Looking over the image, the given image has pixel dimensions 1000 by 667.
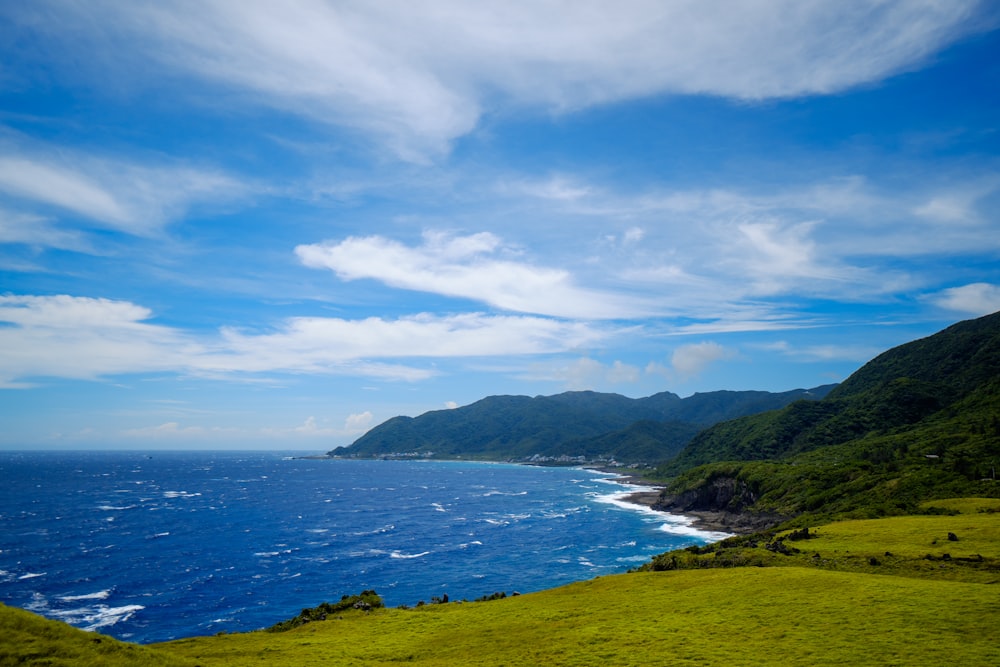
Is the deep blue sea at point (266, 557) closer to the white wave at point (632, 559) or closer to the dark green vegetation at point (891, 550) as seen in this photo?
the white wave at point (632, 559)

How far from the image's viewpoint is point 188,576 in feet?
345

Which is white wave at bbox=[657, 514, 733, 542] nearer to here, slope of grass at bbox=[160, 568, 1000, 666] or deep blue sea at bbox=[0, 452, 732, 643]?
deep blue sea at bbox=[0, 452, 732, 643]

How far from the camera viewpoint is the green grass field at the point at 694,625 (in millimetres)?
29812

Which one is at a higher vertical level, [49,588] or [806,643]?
[806,643]

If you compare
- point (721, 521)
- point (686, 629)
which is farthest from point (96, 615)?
point (721, 521)

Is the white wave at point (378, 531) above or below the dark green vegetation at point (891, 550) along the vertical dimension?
below

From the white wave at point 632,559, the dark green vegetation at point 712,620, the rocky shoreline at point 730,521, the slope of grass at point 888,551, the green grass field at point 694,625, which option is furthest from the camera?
the rocky shoreline at point 730,521

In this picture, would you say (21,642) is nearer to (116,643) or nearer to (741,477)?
(116,643)

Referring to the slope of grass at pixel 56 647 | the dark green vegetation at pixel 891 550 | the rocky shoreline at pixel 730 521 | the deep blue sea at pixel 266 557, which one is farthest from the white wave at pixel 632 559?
the slope of grass at pixel 56 647

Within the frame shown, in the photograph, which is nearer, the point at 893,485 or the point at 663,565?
the point at 663,565

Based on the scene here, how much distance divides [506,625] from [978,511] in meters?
78.7

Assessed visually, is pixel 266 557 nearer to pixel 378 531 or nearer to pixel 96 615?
pixel 378 531

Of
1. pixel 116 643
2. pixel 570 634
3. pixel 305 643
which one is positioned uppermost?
pixel 116 643

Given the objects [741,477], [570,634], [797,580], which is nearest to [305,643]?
[570,634]
